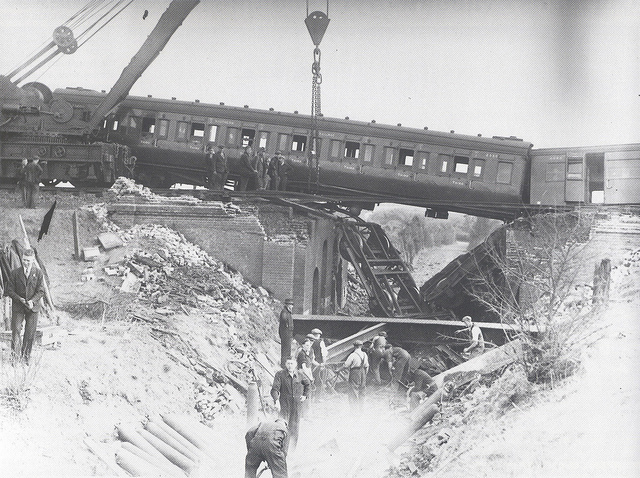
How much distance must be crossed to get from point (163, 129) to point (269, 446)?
13.4 m

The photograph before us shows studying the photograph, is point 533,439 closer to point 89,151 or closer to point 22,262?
point 22,262

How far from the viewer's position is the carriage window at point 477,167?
16.9 metres

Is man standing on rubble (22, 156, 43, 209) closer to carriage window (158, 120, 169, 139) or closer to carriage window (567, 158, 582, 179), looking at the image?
carriage window (158, 120, 169, 139)

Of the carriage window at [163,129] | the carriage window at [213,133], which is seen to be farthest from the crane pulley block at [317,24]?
the carriage window at [163,129]

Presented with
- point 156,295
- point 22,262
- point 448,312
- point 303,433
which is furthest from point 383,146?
point 22,262

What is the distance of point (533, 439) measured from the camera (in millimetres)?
7418

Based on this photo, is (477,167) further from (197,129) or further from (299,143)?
(197,129)

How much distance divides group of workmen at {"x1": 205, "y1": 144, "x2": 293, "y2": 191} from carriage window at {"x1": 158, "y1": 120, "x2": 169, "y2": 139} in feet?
5.35

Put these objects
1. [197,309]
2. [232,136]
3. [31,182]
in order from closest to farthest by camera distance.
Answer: [197,309] → [31,182] → [232,136]

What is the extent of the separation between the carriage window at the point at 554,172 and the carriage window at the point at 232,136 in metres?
8.40

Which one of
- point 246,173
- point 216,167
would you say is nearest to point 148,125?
point 216,167

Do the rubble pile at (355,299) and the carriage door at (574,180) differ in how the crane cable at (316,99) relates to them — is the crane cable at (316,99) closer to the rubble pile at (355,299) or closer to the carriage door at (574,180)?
the rubble pile at (355,299)

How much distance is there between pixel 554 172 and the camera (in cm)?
1623

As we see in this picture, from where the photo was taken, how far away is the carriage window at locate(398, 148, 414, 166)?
57.4ft
